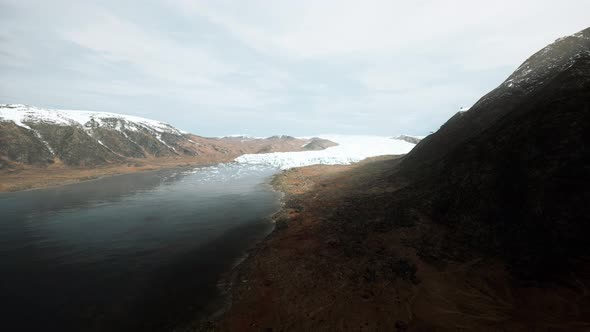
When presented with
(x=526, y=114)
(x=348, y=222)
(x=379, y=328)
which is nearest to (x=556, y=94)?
(x=526, y=114)

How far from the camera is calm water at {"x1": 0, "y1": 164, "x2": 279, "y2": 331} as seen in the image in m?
15.4

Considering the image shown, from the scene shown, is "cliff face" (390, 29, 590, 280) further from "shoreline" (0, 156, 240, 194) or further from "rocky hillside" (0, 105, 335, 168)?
"rocky hillside" (0, 105, 335, 168)

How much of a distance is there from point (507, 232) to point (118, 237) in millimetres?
37001

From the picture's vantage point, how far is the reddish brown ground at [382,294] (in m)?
12.4

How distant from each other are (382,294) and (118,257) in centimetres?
2331

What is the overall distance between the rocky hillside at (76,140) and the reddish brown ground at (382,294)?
10940 centimetres

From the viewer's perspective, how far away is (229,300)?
52.3ft

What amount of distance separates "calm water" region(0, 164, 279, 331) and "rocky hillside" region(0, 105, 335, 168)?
62.5 meters

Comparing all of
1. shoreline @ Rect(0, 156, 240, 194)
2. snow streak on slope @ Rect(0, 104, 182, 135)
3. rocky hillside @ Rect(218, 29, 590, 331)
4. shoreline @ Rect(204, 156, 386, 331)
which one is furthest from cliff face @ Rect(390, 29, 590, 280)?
snow streak on slope @ Rect(0, 104, 182, 135)

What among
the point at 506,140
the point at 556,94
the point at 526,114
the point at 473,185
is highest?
the point at 556,94

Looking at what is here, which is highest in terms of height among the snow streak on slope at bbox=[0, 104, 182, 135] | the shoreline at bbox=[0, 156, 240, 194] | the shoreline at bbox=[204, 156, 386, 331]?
the snow streak on slope at bbox=[0, 104, 182, 135]

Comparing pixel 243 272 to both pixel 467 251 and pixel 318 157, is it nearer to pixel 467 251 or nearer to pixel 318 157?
pixel 467 251

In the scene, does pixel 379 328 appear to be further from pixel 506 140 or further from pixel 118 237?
pixel 118 237

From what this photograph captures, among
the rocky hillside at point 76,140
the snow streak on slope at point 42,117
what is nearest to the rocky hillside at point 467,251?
the rocky hillside at point 76,140
